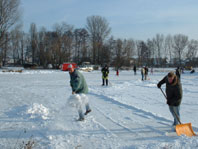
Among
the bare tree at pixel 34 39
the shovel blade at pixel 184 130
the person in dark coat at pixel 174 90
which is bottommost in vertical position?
the shovel blade at pixel 184 130

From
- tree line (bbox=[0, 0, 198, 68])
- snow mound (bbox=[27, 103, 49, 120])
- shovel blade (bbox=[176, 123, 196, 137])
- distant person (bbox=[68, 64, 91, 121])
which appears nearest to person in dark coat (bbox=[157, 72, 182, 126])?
shovel blade (bbox=[176, 123, 196, 137])

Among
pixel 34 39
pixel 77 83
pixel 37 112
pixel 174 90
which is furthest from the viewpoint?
Answer: pixel 34 39

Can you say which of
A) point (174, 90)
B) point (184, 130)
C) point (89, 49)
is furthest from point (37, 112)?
point (89, 49)

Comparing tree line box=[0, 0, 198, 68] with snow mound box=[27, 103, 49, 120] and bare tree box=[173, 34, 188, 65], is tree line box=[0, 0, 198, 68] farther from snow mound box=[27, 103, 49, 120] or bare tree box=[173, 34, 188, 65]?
snow mound box=[27, 103, 49, 120]

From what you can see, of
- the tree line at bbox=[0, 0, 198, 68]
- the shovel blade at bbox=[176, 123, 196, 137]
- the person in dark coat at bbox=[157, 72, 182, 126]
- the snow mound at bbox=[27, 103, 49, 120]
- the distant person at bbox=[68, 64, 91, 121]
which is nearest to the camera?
the shovel blade at bbox=[176, 123, 196, 137]

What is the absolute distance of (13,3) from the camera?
33875 millimetres

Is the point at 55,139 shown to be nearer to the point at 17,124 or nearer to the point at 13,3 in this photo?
the point at 17,124

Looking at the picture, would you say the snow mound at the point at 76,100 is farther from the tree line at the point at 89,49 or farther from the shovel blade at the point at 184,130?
the tree line at the point at 89,49

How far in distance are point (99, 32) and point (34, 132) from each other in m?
60.5

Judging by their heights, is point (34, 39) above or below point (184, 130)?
above

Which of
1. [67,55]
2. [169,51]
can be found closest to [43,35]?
[67,55]

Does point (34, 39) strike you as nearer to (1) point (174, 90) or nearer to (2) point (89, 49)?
(2) point (89, 49)

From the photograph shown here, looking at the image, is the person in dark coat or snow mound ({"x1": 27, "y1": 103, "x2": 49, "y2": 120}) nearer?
the person in dark coat

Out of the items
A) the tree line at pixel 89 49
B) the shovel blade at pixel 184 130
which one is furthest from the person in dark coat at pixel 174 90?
the tree line at pixel 89 49
